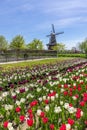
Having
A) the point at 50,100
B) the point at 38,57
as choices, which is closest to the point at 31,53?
the point at 38,57

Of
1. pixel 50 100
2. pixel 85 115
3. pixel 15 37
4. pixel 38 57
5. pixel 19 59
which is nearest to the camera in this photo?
pixel 85 115

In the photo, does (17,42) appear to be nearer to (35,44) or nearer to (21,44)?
(21,44)

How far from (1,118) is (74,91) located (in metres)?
2.93

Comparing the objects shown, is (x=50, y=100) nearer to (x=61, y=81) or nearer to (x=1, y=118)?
(x=1, y=118)

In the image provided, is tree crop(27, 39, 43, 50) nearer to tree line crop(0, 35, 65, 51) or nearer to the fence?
tree line crop(0, 35, 65, 51)

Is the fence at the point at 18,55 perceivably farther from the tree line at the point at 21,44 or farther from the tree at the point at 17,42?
the tree at the point at 17,42

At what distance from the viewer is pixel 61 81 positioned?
Answer: 1131 cm

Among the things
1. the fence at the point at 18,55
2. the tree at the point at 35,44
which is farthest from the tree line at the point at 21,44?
the fence at the point at 18,55

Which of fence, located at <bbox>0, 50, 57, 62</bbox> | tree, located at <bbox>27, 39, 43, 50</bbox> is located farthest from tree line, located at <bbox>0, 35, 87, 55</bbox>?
fence, located at <bbox>0, 50, 57, 62</bbox>

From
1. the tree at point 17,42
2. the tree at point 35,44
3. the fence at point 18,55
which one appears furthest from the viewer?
the tree at point 35,44

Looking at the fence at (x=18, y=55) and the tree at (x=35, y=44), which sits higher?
the tree at (x=35, y=44)

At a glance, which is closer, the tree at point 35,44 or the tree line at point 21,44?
the tree line at point 21,44

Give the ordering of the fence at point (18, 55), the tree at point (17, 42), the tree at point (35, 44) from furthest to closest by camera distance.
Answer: the tree at point (35, 44)
the tree at point (17, 42)
the fence at point (18, 55)

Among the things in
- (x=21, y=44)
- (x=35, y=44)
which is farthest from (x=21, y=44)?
(x=35, y=44)
